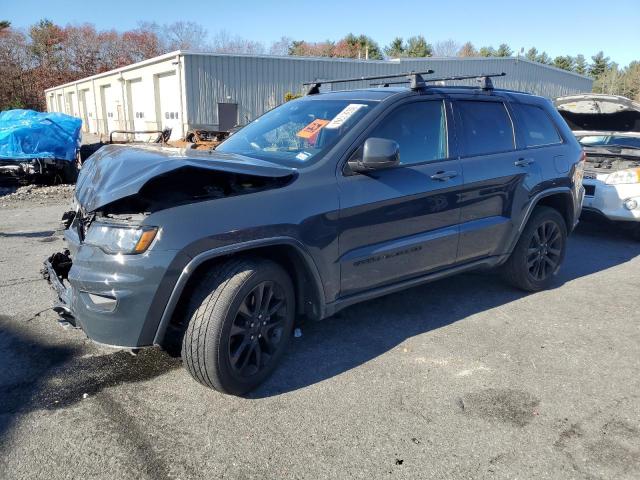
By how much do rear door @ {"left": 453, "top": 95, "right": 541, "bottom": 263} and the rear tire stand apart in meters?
0.35

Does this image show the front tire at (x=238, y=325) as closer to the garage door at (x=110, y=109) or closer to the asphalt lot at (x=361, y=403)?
the asphalt lot at (x=361, y=403)

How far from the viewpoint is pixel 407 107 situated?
3.88m

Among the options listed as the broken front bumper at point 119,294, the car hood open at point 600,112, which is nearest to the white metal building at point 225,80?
the car hood open at point 600,112

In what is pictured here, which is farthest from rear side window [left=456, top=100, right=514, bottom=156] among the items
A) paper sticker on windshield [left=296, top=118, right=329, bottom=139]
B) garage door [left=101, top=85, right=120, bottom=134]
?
garage door [left=101, top=85, right=120, bottom=134]

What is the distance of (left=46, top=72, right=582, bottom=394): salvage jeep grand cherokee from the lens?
9.15 ft

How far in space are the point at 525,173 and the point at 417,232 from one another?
1.46m

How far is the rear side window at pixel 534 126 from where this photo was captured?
4.80 metres

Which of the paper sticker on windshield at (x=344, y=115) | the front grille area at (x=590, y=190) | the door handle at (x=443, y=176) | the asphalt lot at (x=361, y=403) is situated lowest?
the asphalt lot at (x=361, y=403)

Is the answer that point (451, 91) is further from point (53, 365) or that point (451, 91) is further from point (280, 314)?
point (53, 365)

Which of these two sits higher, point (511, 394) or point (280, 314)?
point (280, 314)

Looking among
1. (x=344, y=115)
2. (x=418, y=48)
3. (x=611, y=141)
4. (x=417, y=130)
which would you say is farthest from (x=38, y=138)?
(x=418, y=48)

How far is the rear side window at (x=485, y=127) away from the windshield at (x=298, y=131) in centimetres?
100

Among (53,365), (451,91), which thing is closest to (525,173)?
(451,91)

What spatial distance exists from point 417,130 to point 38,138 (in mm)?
10901
